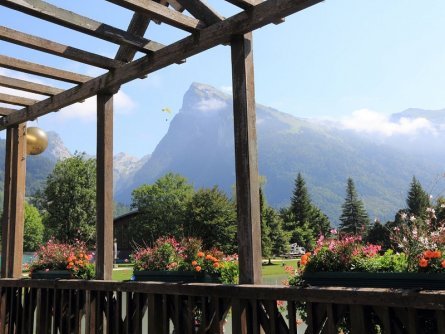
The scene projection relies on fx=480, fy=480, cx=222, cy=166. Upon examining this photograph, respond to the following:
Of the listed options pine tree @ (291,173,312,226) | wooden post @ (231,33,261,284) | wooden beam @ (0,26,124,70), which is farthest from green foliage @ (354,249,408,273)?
pine tree @ (291,173,312,226)

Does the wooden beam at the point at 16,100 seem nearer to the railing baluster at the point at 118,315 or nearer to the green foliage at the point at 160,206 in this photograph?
the railing baluster at the point at 118,315

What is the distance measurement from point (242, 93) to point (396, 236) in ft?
4.60

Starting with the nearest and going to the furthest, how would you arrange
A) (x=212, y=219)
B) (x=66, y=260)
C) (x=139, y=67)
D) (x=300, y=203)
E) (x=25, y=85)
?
(x=139, y=67) → (x=25, y=85) → (x=66, y=260) → (x=212, y=219) → (x=300, y=203)

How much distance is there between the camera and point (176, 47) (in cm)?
384

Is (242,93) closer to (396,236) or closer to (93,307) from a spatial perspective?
(396,236)

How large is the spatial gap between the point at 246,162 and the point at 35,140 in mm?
3756

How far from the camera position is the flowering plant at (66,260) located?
4.94 m

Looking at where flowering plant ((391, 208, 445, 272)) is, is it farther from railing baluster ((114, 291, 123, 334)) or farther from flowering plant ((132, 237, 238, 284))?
railing baluster ((114, 291, 123, 334))

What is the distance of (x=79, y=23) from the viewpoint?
359 cm

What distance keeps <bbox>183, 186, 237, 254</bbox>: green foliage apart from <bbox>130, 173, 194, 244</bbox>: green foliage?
11.6 m

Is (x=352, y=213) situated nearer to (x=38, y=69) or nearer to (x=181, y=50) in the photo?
(x=38, y=69)

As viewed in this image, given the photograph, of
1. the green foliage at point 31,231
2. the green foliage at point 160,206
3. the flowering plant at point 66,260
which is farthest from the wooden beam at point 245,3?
the green foliage at point 31,231

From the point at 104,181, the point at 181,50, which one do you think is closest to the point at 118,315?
the point at 104,181

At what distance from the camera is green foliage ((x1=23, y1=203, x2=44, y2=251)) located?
2559 inches
